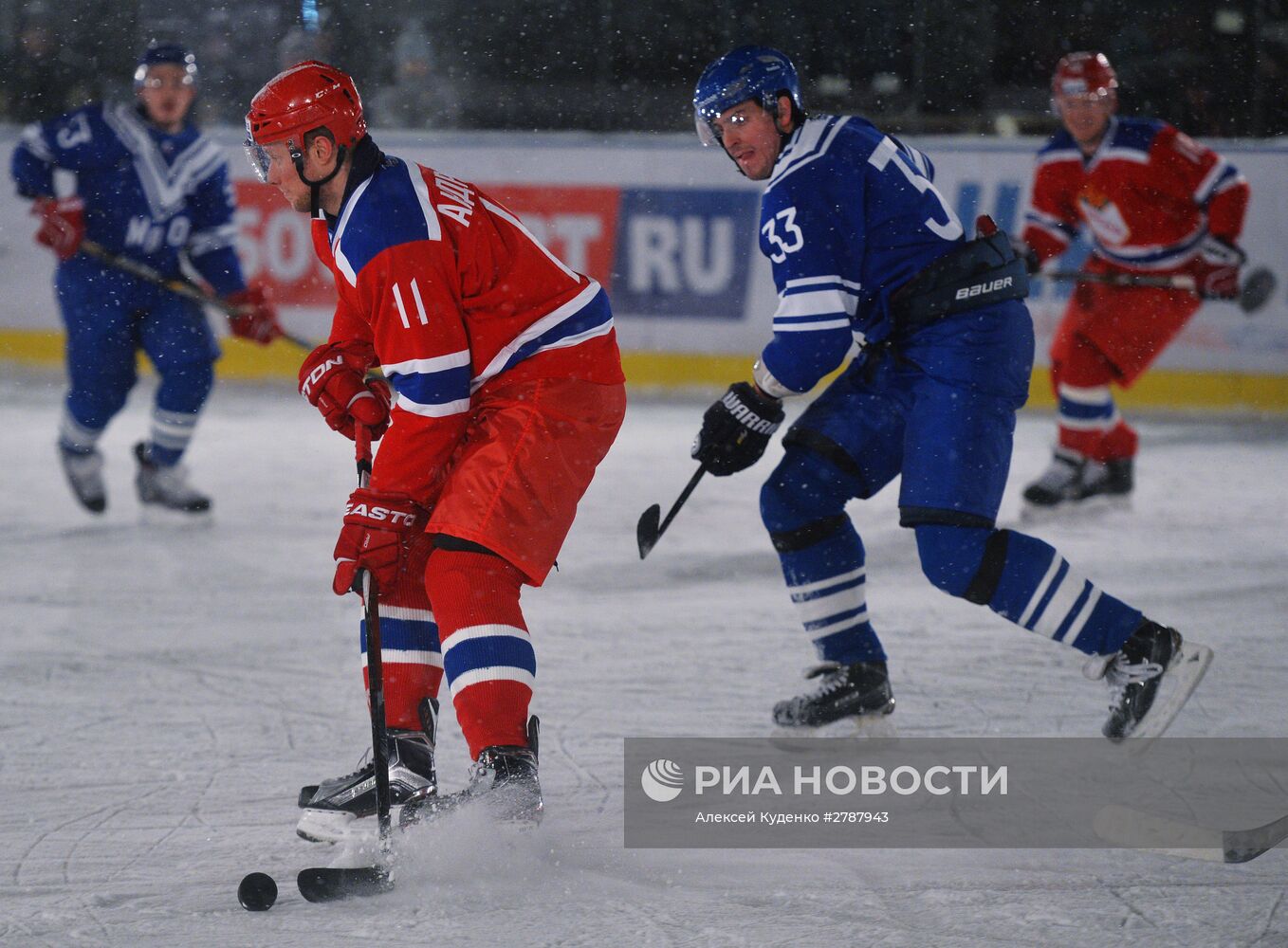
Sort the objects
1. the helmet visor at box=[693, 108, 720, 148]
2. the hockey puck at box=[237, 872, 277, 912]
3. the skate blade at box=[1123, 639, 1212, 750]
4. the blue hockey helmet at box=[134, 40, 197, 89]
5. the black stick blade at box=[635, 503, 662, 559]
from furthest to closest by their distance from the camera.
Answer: the blue hockey helmet at box=[134, 40, 197, 89] → the black stick blade at box=[635, 503, 662, 559] → the helmet visor at box=[693, 108, 720, 148] → the skate blade at box=[1123, 639, 1212, 750] → the hockey puck at box=[237, 872, 277, 912]

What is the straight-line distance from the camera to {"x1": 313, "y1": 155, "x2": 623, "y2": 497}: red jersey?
1.92m

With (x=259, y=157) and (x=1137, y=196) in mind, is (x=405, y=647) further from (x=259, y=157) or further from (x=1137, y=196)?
(x=1137, y=196)

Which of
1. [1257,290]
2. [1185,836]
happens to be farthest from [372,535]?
[1257,290]

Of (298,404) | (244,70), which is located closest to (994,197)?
(298,404)

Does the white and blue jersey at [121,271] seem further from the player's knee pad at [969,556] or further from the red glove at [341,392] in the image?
the player's knee pad at [969,556]

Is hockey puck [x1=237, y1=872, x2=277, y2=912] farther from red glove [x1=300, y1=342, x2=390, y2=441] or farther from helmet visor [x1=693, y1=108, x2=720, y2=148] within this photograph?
helmet visor [x1=693, y1=108, x2=720, y2=148]

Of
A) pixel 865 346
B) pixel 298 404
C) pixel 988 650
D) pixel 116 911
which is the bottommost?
pixel 298 404

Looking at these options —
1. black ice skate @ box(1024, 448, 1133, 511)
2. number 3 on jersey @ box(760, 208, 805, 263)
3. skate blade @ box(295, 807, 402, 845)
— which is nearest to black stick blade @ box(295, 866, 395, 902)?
skate blade @ box(295, 807, 402, 845)

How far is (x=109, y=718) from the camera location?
8.83 feet

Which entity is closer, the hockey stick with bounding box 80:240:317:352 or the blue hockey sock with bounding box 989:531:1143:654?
the blue hockey sock with bounding box 989:531:1143:654

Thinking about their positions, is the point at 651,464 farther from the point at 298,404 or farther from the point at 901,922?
the point at 901,922

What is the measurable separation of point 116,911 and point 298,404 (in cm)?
479

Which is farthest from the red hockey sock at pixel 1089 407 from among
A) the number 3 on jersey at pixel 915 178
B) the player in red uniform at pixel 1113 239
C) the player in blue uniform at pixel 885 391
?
the number 3 on jersey at pixel 915 178

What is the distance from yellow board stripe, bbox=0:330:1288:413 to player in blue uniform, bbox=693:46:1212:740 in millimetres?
4083
